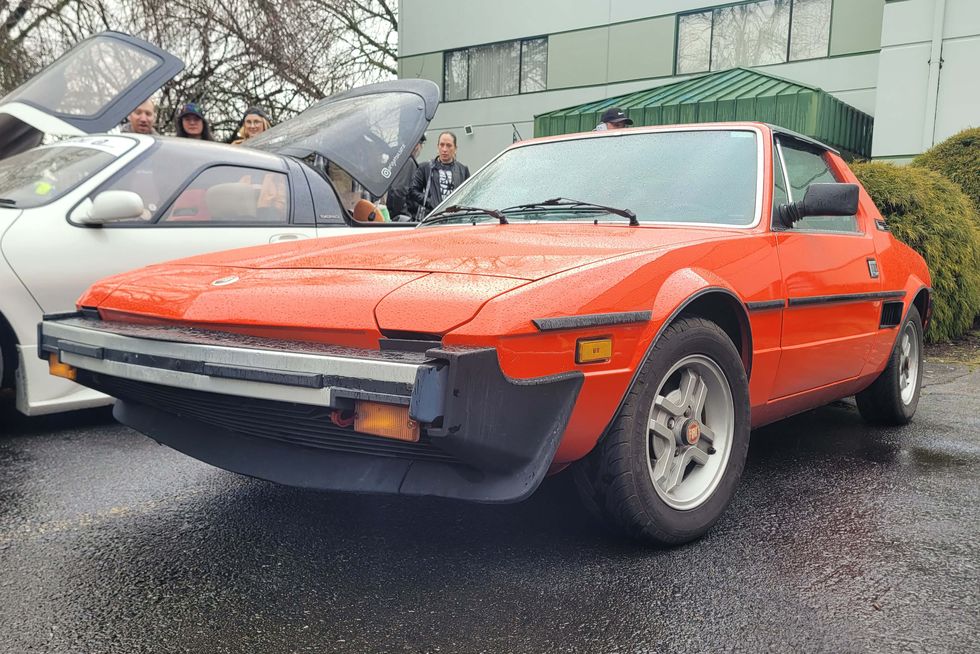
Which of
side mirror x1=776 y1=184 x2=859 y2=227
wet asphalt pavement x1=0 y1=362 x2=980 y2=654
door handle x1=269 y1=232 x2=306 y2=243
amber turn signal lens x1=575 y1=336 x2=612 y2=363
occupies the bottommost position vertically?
wet asphalt pavement x1=0 y1=362 x2=980 y2=654

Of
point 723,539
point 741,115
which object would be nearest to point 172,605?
point 723,539

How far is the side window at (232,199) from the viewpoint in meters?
4.54

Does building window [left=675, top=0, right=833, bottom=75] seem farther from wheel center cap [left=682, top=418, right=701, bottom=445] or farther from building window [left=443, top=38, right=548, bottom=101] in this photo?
wheel center cap [left=682, top=418, right=701, bottom=445]

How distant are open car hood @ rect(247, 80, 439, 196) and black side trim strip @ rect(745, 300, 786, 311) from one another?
2676mm

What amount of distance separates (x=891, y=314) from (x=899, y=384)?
0.48 meters

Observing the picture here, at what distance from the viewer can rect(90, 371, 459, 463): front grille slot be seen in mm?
2209

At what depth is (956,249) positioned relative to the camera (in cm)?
754

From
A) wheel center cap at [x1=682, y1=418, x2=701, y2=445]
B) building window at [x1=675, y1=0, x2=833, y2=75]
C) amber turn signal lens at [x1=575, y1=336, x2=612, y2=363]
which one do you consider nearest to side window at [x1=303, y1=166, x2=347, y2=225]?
wheel center cap at [x1=682, y1=418, x2=701, y2=445]

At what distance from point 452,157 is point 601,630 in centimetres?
642

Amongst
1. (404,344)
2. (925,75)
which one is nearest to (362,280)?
(404,344)

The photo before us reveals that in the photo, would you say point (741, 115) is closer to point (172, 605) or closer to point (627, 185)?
point (627, 185)

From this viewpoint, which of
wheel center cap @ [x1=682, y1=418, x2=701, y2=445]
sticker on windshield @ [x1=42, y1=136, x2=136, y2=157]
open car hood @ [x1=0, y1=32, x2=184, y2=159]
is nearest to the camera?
wheel center cap @ [x1=682, y1=418, x2=701, y2=445]

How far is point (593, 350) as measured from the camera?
2.32 m

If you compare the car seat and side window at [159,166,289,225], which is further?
the car seat
